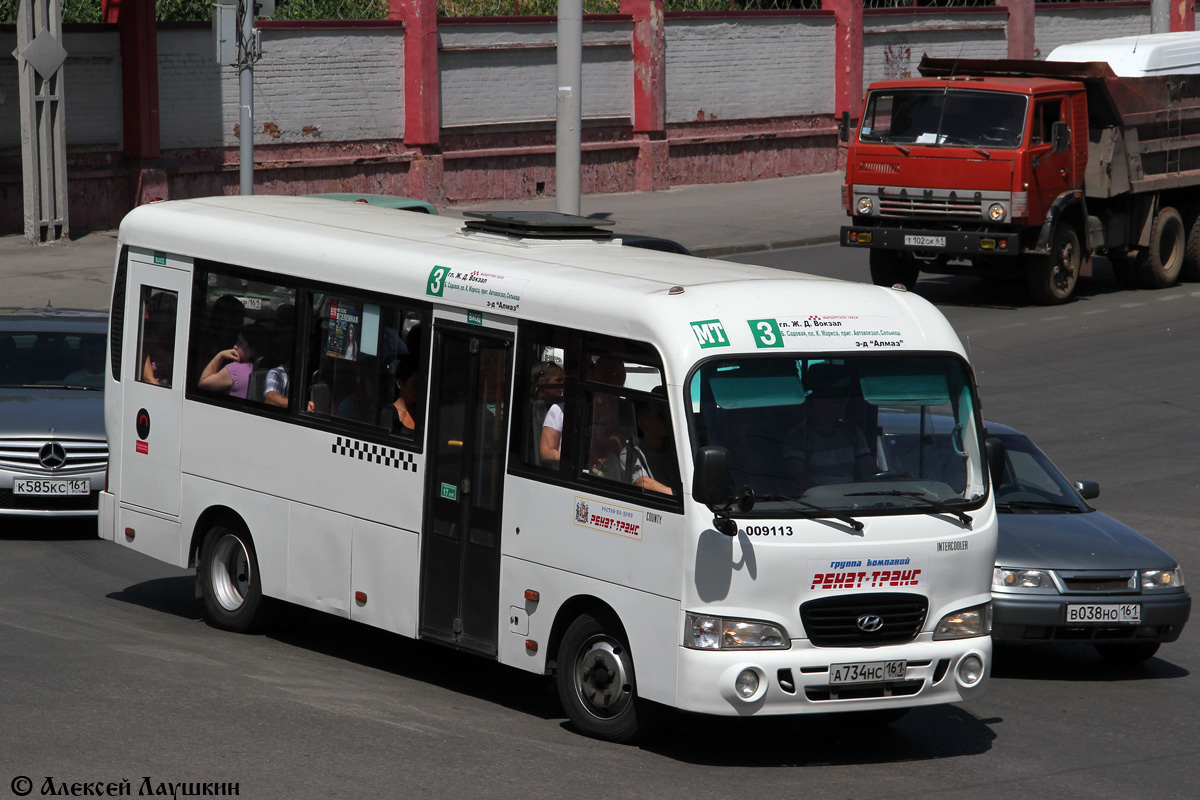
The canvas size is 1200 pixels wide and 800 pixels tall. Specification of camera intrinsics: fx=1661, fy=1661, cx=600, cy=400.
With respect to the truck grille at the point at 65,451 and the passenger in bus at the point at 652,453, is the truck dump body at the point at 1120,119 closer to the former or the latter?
the truck grille at the point at 65,451

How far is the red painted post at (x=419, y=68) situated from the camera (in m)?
28.3

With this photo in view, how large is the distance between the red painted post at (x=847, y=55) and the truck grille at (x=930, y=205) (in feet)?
47.0

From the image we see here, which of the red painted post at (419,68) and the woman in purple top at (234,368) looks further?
the red painted post at (419,68)

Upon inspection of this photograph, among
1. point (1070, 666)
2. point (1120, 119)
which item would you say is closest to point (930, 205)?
point (1120, 119)

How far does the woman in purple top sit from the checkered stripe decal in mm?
1005

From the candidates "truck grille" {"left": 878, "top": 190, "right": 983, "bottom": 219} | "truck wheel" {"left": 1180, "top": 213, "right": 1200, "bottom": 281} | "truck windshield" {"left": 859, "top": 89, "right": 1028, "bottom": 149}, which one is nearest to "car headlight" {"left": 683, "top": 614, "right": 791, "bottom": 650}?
"truck grille" {"left": 878, "top": 190, "right": 983, "bottom": 219}

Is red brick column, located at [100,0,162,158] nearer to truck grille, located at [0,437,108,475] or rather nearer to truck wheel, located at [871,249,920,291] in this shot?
truck wheel, located at [871,249,920,291]

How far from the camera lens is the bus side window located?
1048cm

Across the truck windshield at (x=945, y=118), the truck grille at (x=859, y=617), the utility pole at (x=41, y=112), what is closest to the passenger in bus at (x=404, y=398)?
the truck grille at (x=859, y=617)

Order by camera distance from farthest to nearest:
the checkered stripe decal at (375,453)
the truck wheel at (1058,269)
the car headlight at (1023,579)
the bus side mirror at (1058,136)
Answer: the truck wheel at (1058,269)
the bus side mirror at (1058,136)
the car headlight at (1023,579)
the checkered stripe decal at (375,453)

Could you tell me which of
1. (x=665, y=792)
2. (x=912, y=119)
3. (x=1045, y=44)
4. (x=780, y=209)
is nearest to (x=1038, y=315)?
(x=912, y=119)

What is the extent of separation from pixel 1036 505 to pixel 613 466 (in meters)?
3.77

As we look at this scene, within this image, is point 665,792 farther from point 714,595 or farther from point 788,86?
point 788,86

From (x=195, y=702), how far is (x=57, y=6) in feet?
58.9
